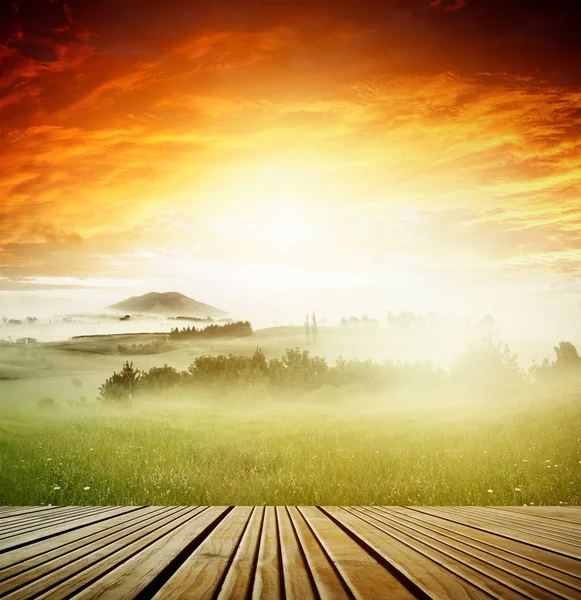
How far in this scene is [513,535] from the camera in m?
3.98

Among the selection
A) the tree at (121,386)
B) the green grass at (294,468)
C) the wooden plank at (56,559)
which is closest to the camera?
the wooden plank at (56,559)

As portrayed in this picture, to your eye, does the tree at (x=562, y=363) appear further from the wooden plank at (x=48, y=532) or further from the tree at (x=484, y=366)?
the wooden plank at (x=48, y=532)

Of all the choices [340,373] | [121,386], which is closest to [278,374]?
[340,373]

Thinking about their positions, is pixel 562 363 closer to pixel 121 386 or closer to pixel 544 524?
pixel 121 386

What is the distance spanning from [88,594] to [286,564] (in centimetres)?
110

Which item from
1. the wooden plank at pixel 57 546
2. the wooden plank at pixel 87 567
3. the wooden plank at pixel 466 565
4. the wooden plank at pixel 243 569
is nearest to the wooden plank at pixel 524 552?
the wooden plank at pixel 466 565

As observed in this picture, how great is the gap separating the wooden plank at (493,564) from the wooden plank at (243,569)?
1257mm

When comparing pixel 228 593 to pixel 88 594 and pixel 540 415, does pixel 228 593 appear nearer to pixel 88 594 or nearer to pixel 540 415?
pixel 88 594

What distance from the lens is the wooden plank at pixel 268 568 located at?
7.50 ft

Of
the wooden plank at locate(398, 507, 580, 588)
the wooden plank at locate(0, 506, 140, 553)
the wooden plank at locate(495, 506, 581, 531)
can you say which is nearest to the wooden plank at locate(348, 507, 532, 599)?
the wooden plank at locate(398, 507, 580, 588)

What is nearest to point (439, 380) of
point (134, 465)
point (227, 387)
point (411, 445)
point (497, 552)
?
point (227, 387)

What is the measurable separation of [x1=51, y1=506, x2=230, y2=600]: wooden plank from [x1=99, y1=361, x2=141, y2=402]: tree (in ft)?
113

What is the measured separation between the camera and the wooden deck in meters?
2.42

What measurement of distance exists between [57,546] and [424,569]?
8.60 feet
